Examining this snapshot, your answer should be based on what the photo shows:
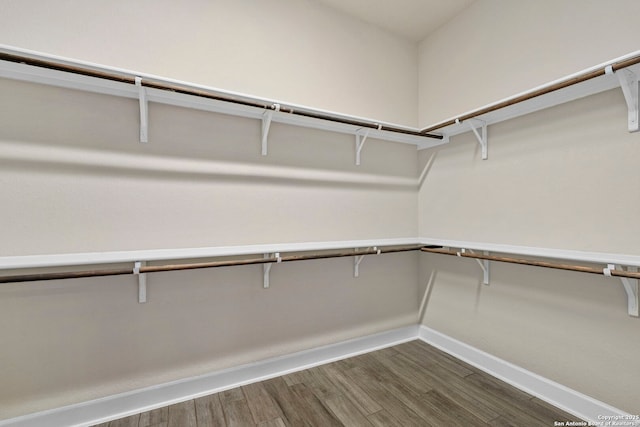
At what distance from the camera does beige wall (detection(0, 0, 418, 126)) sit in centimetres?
143

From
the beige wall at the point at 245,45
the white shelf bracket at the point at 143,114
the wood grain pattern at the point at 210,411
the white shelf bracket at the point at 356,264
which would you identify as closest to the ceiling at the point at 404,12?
the beige wall at the point at 245,45

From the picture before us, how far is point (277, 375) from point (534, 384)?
5.12 feet

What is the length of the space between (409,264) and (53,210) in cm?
241

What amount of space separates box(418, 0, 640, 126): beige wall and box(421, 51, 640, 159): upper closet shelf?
5.8 inches

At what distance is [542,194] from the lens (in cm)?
167

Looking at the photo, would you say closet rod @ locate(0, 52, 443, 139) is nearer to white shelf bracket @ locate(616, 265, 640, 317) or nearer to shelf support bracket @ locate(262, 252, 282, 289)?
shelf support bracket @ locate(262, 252, 282, 289)

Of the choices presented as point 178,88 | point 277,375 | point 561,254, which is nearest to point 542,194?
point 561,254

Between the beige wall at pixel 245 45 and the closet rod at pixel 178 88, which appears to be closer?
the closet rod at pixel 178 88

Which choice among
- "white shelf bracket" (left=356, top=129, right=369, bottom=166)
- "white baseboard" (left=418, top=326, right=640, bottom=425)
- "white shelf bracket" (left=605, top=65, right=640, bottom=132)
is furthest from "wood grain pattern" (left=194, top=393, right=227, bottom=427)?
"white shelf bracket" (left=605, top=65, right=640, bottom=132)

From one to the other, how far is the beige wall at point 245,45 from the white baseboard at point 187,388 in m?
1.77

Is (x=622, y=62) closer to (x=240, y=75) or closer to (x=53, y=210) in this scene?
(x=240, y=75)

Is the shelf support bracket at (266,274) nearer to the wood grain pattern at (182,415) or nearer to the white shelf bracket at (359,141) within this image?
the wood grain pattern at (182,415)

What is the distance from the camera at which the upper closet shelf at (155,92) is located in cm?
122

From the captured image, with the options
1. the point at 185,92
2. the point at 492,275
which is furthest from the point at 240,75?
the point at 492,275
